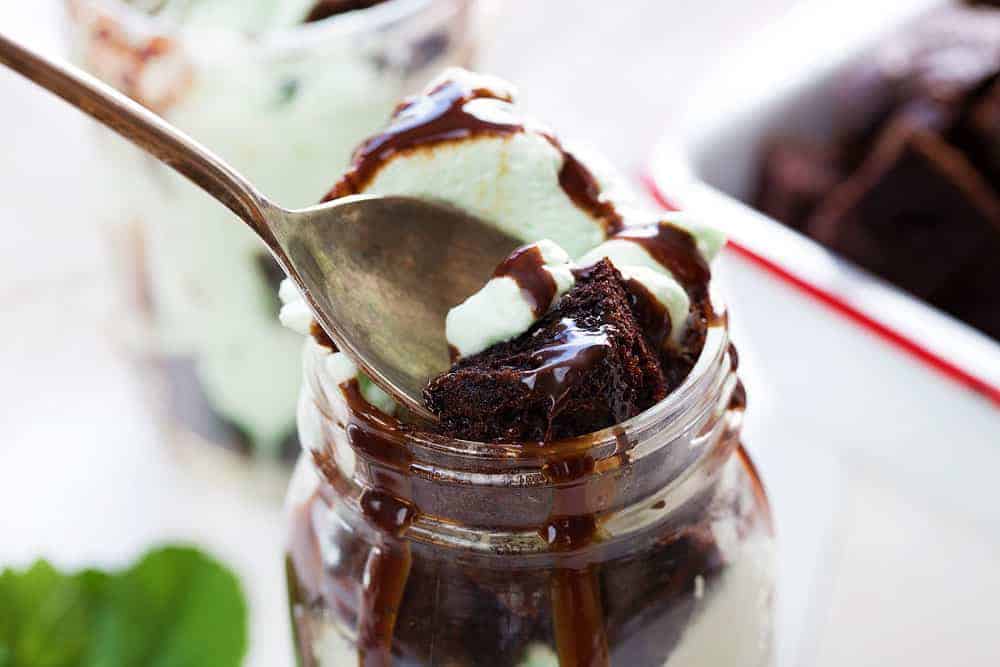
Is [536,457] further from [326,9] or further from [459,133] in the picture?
[326,9]

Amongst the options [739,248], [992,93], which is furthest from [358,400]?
[992,93]

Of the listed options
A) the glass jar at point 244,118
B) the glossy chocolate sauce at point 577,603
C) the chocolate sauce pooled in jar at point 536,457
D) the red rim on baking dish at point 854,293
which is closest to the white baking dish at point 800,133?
the red rim on baking dish at point 854,293

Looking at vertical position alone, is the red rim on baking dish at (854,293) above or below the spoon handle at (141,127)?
below

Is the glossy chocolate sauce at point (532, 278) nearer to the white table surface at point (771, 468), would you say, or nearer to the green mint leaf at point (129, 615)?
the green mint leaf at point (129, 615)

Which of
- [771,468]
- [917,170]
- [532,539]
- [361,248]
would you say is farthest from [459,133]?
[917,170]

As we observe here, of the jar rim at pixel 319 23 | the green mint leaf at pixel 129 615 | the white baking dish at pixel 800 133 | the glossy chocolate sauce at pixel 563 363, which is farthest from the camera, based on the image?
the white baking dish at pixel 800 133

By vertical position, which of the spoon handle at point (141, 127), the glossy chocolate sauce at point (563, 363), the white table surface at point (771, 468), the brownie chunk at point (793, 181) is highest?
the spoon handle at point (141, 127)

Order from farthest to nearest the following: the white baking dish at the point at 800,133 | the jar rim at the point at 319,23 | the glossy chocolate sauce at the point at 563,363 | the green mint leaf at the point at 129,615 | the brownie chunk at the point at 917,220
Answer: the brownie chunk at the point at 917,220, the white baking dish at the point at 800,133, the jar rim at the point at 319,23, the green mint leaf at the point at 129,615, the glossy chocolate sauce at the point at 563,363
